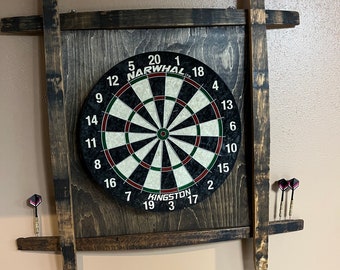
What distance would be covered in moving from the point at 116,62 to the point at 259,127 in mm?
712

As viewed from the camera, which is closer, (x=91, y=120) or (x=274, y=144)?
(x=91, y=120)

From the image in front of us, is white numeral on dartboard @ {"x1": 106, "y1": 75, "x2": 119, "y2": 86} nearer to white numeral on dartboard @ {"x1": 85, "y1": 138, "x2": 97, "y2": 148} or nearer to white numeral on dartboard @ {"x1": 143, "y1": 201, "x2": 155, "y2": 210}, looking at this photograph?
white numeral on dartboard @ {"x1": 85, "y1": 138, "x2": 97, "y2": 148}

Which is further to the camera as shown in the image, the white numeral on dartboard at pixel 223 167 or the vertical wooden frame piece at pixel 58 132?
the white numeral on dartboard at pixel 223 167

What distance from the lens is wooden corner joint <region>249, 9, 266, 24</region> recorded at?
1867 mm

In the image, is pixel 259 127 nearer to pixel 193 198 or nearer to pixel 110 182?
pixel 193 198

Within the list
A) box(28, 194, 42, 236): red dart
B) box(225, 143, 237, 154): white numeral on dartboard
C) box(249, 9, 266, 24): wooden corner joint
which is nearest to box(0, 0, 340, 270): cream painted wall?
box(28, 194, 42, 236): red dart

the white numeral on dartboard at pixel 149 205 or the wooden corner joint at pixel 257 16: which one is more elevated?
the wooden corner joint at pixel 257 16

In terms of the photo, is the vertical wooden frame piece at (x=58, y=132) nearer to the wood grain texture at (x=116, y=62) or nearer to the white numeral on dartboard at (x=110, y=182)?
the wood grain texture at (x=116, y=62)

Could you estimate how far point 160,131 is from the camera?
188cm

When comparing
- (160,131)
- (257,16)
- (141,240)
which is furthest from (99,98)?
(257,16)

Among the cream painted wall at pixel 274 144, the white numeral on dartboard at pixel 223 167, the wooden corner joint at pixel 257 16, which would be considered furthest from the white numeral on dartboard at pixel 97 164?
the wooden corner joint at pixel 257 16

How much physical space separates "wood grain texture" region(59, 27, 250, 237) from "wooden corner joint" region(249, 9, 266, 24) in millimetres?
73

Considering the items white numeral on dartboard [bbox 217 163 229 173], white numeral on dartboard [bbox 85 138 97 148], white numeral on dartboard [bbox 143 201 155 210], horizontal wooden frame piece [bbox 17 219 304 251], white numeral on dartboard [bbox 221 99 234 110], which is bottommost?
horizontal wooden frame piece [bbox 17 219 304 251]

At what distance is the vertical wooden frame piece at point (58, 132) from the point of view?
5.82 ft
